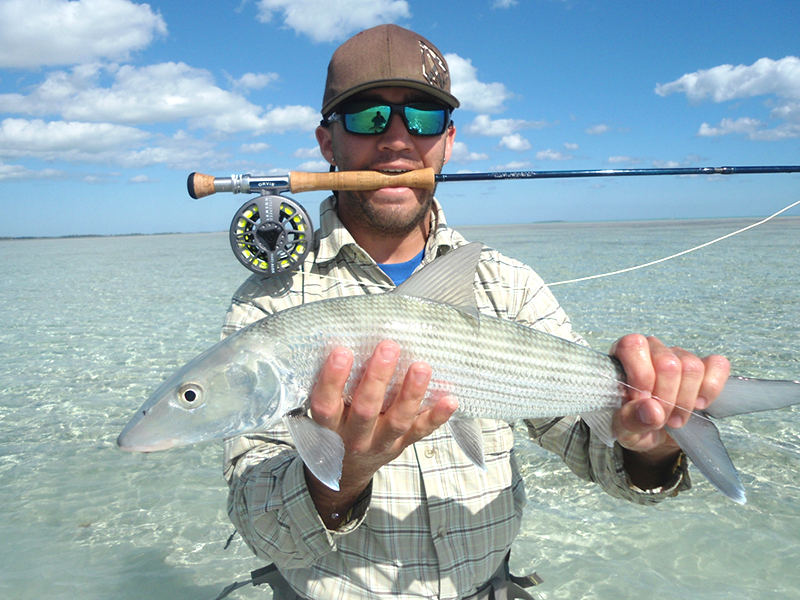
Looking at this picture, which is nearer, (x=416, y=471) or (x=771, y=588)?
(x=416, y=471)

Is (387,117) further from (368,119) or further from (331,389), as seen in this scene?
(331,389)

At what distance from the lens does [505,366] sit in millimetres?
2113

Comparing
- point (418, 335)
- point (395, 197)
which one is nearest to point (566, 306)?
point (395, 197)

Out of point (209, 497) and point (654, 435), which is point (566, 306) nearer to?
point (209, 497)

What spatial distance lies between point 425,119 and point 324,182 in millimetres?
666

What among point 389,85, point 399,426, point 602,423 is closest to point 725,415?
point 602,423

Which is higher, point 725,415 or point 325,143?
point 325,143

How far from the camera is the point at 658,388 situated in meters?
1.96

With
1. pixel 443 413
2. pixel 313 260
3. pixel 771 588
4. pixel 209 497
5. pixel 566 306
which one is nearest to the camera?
pixel 443 413

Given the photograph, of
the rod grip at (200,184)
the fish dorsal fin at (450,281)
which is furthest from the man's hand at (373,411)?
the rod grip at (200,184)

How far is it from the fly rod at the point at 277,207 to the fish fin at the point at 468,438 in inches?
46.1

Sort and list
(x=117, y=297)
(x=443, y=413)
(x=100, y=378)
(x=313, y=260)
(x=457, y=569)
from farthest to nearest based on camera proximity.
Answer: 1. (x=117, y=297)
2. (x=100, y=378)
3. (x=313, y=260)
4. (x=457, y=569)
5. (x=443, y=413)

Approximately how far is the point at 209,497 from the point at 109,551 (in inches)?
35.8

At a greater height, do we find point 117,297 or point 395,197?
point 395,197
